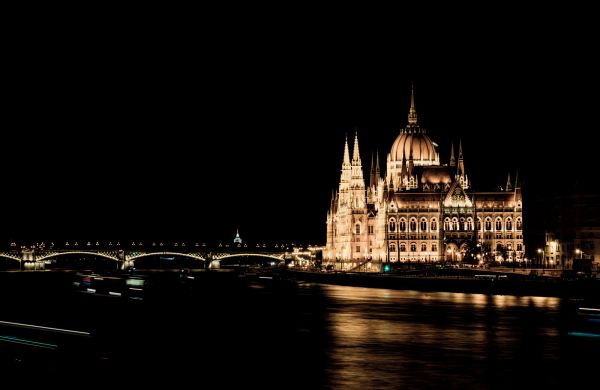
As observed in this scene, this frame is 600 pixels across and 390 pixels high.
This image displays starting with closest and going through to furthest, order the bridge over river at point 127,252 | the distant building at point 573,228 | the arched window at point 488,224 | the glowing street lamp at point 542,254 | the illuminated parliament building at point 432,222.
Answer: the distant building at point 573,228 → the glowing street lamp at point 542,254 → the illuminated parliament building at point 432,222 → the arched window at point 488,224 → the bridge over river at point 127,252

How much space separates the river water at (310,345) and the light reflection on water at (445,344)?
0.17ft

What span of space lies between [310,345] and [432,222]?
10127 centimetres

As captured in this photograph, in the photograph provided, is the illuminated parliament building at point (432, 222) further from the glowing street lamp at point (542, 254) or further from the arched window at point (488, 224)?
the glowing street lamp at point (542, 254)

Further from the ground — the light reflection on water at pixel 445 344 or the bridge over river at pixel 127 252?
the bridge over river at pixel 127 252

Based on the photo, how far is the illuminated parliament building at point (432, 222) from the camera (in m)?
138

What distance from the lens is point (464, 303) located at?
6819 centimetres

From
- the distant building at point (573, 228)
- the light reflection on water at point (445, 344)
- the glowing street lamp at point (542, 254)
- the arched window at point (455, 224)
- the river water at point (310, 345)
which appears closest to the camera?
the river water at point (310, 345)

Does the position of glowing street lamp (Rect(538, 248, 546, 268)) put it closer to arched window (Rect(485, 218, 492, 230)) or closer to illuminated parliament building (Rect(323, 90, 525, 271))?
illuminated parliament building (Rect(323, 90, 525, 271))

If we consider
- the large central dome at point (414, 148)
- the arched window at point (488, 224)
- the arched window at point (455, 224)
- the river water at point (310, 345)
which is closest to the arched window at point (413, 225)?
the arched window at point (455, 224)

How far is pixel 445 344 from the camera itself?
1593 inches

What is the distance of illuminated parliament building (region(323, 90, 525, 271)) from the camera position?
13750 cm

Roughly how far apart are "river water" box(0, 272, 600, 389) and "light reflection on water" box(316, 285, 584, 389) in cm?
5

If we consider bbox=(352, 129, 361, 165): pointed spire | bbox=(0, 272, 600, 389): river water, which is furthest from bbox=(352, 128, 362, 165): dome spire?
bbox=(0, 272, 600, 389): river water

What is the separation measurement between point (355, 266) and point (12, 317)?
94.2 m
